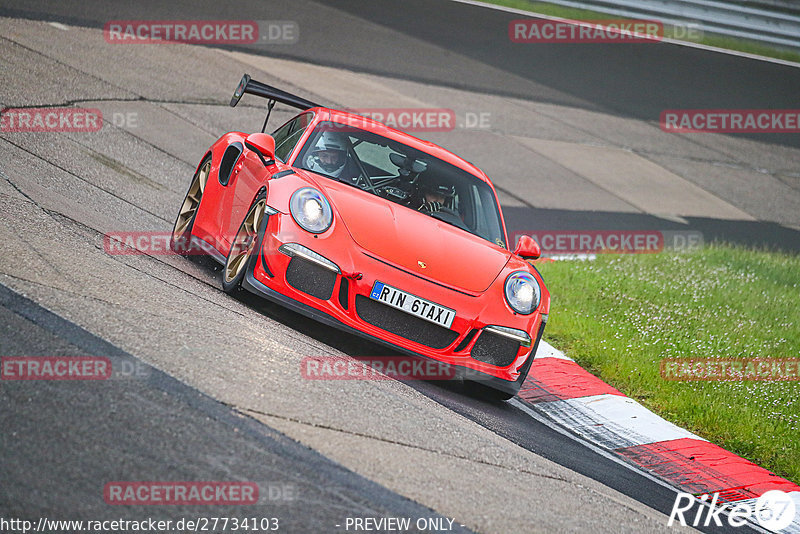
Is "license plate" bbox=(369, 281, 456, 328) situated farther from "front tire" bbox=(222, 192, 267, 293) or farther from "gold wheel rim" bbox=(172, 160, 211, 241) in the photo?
"gold wheel rim" bbox=(172, 160, 211, 241)

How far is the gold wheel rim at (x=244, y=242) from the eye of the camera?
18.8 feet

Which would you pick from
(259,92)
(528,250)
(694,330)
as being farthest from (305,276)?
(694,330)

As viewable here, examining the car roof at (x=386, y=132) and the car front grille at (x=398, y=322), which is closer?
the car front grille at (x=398, y=322)

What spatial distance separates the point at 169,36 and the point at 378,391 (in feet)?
34.8

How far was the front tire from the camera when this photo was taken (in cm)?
570

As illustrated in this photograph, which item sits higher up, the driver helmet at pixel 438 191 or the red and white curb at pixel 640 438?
the driver helmet at pixel 438 191

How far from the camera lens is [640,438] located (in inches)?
241

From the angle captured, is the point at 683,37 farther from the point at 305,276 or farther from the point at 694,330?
the point at 305,276

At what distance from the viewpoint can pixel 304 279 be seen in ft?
17.9

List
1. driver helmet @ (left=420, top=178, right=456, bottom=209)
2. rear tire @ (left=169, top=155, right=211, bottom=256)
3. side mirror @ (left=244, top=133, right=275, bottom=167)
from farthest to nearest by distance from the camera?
A: 1. rear tire @ (left=169, top=155, right=211, bottom=256)
2. driver helmet @ (left=420, top=178, right=456, bottom=209)
3. side mirror @ (left=244, top=133, right=275, bottom=167)

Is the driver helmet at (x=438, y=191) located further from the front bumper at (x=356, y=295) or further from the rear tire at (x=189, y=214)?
the rear tire at (x=189, y=214)

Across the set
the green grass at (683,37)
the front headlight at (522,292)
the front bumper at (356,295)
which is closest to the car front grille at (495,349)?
the front bumper at (356,295)

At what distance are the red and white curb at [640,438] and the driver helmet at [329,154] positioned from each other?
1.99 m

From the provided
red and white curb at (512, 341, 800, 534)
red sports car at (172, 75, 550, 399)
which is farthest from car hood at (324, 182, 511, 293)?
red and white curb at (512, 341, 800, 534)
